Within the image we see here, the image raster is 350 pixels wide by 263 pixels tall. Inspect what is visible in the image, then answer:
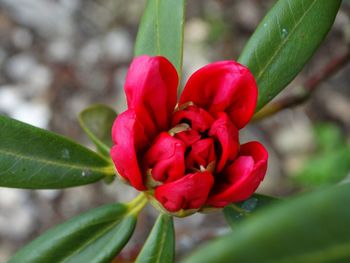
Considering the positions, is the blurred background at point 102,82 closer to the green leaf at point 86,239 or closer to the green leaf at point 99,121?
the green leaf at point 99,121

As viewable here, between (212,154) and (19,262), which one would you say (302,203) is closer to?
(212,154)

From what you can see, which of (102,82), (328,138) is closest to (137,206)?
(328,138)

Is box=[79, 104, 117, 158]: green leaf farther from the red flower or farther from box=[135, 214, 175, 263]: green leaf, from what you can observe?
the red flower

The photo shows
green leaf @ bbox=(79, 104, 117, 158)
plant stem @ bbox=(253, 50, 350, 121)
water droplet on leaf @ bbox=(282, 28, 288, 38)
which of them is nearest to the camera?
water droplet on leaf @ bbox=(282, 28, 288, 38)

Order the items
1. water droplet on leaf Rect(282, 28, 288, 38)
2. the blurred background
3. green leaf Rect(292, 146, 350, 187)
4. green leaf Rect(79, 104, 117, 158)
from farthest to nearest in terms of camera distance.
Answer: the blurred background, green leaf Rect(292, 146, 350, 187), green leaf Rect(79, 104, 117, 158), water droplet on leaf Rect(282, 28, 288, 38)

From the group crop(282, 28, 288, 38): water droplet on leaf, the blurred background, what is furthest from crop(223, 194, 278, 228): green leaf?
the blurred background

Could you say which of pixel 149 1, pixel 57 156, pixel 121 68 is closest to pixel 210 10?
pixel 121 68

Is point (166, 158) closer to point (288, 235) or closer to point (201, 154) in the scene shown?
point (201, 154)
